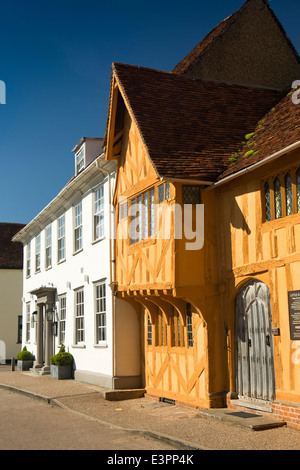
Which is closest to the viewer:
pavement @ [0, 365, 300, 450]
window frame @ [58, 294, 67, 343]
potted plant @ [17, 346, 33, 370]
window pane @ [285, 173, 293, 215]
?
pavement @ [0, 365, 300, 450]

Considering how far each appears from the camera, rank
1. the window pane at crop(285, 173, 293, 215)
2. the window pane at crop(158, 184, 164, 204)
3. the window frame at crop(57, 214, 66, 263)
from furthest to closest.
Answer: the window frame at crop(57, 214, 66, 263) < the window pane at crop(158, 184, 164, 204) < the window pane at crop(285, 173, 293, 215)

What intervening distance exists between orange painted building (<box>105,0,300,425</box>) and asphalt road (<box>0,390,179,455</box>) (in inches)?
Answer: 102

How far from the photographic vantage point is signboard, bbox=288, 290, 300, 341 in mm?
9430

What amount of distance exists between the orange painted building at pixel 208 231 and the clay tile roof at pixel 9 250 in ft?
72.0

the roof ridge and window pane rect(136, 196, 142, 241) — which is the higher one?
the roof ridge

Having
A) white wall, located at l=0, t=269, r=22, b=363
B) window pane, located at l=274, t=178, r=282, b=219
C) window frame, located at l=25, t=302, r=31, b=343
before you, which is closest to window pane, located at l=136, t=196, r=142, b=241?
window pane, located at l=274, t=178, r=282, b=219

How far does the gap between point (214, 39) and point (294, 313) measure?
980 cm

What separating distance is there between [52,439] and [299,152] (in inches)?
260

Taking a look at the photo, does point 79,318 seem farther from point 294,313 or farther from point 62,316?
point 294,313

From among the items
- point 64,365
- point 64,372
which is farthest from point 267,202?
point 64,372

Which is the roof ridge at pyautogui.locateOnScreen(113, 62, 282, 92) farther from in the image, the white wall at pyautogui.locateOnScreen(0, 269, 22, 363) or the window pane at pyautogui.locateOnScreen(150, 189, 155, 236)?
the white wall at pyautogui.locateOnScreen(0, 269, 22, 363)

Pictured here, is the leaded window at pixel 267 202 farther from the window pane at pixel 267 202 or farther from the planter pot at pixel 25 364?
the planter pot at pixel 25 364

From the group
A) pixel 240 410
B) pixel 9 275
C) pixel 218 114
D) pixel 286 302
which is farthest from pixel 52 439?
pixel 9 275

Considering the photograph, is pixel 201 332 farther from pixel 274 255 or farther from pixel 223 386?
pixel 274 255
